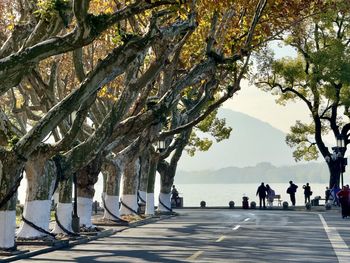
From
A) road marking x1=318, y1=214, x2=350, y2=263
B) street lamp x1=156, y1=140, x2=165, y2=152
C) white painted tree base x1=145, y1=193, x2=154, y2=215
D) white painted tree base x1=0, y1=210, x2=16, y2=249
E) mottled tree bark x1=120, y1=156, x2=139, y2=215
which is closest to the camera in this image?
road marking x1=318, y1=214, x2=350, y2=263

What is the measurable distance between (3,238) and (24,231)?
2.76m

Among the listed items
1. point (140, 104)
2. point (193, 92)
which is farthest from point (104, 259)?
point (193, 92)

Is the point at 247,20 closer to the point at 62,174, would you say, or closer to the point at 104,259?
the point at 62,174

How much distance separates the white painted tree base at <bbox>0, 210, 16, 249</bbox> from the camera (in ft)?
61.7

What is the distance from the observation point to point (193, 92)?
3653cm

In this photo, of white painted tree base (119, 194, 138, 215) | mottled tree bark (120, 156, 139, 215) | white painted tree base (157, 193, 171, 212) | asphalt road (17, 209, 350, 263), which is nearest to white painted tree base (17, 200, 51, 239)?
asphalt road (17, 209, 350, 263)

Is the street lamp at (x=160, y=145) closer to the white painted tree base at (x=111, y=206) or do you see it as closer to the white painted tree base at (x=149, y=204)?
the white painted tree base at (x=149, y=204)

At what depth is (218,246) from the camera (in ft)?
68.2

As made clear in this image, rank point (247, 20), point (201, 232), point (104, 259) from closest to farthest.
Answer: point (104, 259)
point (201, 232)
point (247, 20)

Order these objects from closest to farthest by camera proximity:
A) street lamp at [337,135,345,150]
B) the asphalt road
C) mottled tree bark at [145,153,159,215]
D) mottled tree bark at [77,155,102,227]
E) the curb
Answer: the asphalt road
the curb
mottled tree bark at [77,155,102,227]
mottled tree bark at [145,153,159,215]
street lamp at [337,135,345,150]

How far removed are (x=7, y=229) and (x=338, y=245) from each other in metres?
9.07

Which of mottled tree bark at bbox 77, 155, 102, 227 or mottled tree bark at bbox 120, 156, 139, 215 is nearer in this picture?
mottled tree bark at bbox 77, 155, 102, 227

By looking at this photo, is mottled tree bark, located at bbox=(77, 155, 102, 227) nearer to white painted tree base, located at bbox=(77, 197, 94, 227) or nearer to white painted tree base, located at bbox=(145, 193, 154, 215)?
white painted tree base, located at bbox=(77, 197, 94, 227)

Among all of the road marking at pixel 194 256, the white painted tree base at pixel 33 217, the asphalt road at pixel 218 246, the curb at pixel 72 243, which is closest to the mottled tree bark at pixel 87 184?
the curb at pixel 72 243
